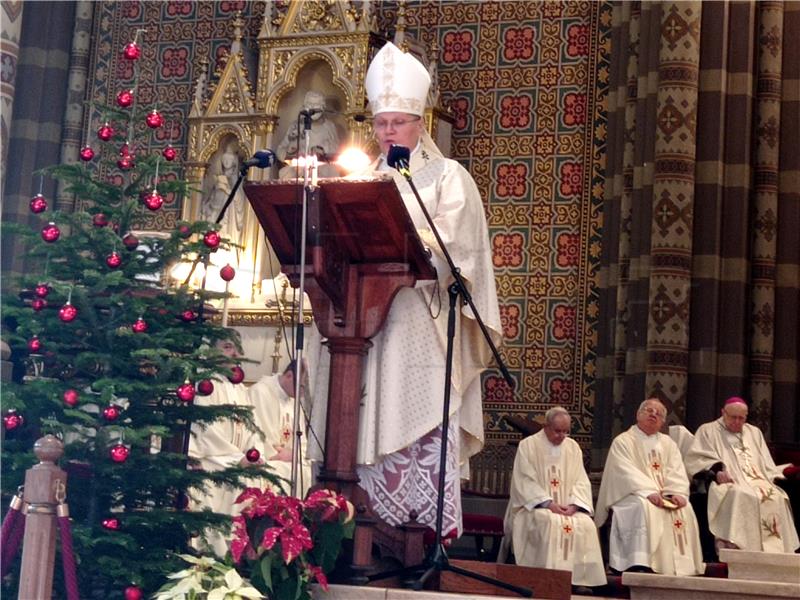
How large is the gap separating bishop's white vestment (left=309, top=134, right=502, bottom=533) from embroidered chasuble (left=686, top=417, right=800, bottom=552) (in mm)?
3050

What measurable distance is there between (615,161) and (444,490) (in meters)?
5.10

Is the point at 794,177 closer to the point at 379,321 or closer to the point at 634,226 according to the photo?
the point at 634,226

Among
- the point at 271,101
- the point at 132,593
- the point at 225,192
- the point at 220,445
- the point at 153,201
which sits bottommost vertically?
the point at 132,593

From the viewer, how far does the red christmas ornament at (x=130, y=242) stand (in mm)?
5195

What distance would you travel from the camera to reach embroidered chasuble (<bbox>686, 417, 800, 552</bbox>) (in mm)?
8117

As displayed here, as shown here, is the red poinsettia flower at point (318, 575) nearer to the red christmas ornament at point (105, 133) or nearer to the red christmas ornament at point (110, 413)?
the red christmas ornament at point (110, 413)

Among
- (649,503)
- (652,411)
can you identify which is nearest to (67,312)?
(649,503)

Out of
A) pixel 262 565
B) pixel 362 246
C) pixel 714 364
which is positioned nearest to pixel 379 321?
pixel 362 246

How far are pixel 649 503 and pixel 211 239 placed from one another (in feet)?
12.8

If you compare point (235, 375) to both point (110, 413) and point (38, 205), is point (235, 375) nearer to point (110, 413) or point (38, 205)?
point (110, 413)

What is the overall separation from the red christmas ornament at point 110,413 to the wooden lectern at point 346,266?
2.69 feet

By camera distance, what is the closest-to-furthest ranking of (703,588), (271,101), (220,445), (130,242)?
1. (130,242)
2. (703,588)
3. (220,445)
4. (271,101)

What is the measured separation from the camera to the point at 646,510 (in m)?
8.02

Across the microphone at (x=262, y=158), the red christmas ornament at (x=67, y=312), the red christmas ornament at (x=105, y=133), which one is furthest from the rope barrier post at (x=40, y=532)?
the red christmas ornament at (x=105, y=133)
